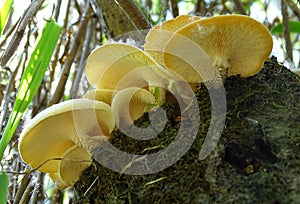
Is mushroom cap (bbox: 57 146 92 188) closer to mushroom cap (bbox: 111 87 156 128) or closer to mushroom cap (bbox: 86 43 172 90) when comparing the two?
mushroom cap (bbox: 111 87 156 128)

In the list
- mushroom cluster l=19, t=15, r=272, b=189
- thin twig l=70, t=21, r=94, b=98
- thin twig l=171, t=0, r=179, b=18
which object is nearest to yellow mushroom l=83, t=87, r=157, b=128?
mushroom cluster l=19, t=15, r=272, b=189

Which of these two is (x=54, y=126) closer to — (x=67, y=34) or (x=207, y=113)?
(x=207, y=113)

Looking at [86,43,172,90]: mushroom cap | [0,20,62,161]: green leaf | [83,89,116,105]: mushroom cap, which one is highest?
[0,20,62,161]: green leaf

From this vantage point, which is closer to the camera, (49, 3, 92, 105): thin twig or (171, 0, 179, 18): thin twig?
(49, 3, 92, 105): thin twig

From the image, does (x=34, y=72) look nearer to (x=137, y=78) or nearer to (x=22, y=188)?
(x=137, y=78)

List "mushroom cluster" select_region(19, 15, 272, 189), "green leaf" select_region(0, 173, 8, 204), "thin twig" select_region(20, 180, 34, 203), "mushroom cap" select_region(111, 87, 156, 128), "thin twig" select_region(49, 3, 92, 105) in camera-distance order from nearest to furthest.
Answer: "green leaf" select_region(0, 173, 8, 204), "mushroom cluster" select_region(19, 15, 272, 189), "mushroom cap" select_region(111, 87, 156, 128), "thin twig" select_region(20, 180, 34, 203), "thin twig" select_region(49, 3, 92, 105)

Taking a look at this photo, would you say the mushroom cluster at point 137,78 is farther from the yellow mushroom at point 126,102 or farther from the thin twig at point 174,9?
the thin twig at point 174,9

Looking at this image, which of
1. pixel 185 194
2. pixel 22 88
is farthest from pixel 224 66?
pixel 22 88
